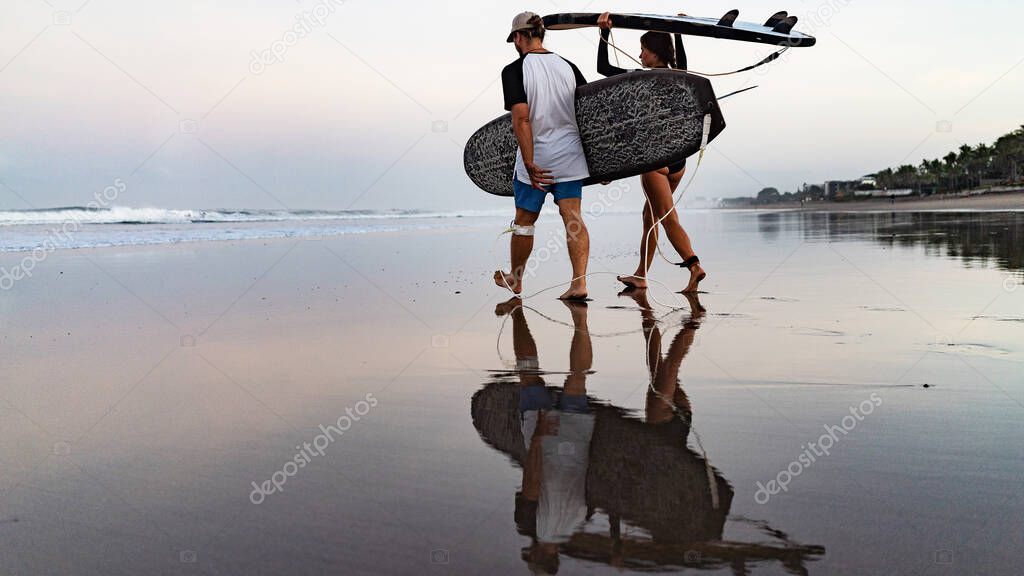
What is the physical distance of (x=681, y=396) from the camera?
2629mm

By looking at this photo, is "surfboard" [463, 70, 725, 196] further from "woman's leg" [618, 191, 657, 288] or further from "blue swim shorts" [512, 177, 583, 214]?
"woman's leg" [618, 191, 657, 288]

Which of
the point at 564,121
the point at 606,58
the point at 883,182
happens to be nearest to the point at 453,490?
the point at 564,121

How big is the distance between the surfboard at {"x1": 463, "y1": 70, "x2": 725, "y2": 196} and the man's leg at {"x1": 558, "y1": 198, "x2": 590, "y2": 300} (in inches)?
17.0

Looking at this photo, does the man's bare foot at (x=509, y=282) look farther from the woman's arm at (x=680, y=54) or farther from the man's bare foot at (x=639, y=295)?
the woman's arm at (x=680, y=54)

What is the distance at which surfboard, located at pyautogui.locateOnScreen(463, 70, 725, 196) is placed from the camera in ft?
18.0

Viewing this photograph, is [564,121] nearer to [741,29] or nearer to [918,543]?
[741,29]

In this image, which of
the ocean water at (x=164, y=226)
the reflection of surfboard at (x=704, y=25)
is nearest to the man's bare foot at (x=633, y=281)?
the reflection of surfboard at (x=704, y=25)

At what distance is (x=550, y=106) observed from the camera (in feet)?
17.6

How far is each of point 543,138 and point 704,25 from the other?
4.99 ft

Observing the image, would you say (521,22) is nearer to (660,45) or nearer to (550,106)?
(550,106)

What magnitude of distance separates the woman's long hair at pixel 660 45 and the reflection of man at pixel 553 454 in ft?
10.7

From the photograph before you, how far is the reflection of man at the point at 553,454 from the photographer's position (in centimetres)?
153

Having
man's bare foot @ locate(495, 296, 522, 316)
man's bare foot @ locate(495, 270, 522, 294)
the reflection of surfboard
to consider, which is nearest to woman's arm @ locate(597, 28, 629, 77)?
the reflection of surfboard

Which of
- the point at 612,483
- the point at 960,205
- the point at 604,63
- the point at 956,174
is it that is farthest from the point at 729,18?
the point at 956,174
